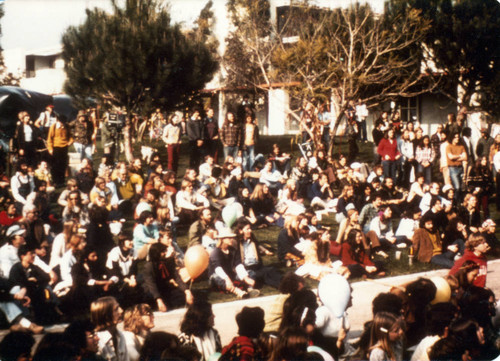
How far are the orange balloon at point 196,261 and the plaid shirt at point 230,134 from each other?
5207 mm

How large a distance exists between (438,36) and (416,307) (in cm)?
882

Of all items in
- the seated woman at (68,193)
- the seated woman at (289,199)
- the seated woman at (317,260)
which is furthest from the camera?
the seated woman at (289,199)

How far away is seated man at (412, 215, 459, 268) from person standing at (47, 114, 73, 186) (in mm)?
6231

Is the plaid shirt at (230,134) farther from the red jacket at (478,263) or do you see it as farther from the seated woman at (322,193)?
the red jacket at (478,263)

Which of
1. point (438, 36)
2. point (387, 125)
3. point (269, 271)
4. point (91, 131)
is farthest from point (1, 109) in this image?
point (438, 36)

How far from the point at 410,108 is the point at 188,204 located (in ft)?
33.4

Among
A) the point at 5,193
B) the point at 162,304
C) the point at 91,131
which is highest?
the point at 91,131

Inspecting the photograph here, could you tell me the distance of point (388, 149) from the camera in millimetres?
13328

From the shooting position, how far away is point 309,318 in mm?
6078

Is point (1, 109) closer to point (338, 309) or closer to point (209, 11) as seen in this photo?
point (209, 11)

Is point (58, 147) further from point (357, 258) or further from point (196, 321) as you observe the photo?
point (196, 321)

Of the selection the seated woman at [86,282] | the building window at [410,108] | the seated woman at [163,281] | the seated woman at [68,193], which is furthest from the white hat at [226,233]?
the building window at [410,108]

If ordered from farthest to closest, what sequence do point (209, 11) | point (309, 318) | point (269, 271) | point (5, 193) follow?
point (209, 11) → point (5, 193) → point (269, 271) → point (309, 318)

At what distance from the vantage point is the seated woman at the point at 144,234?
335 inches
